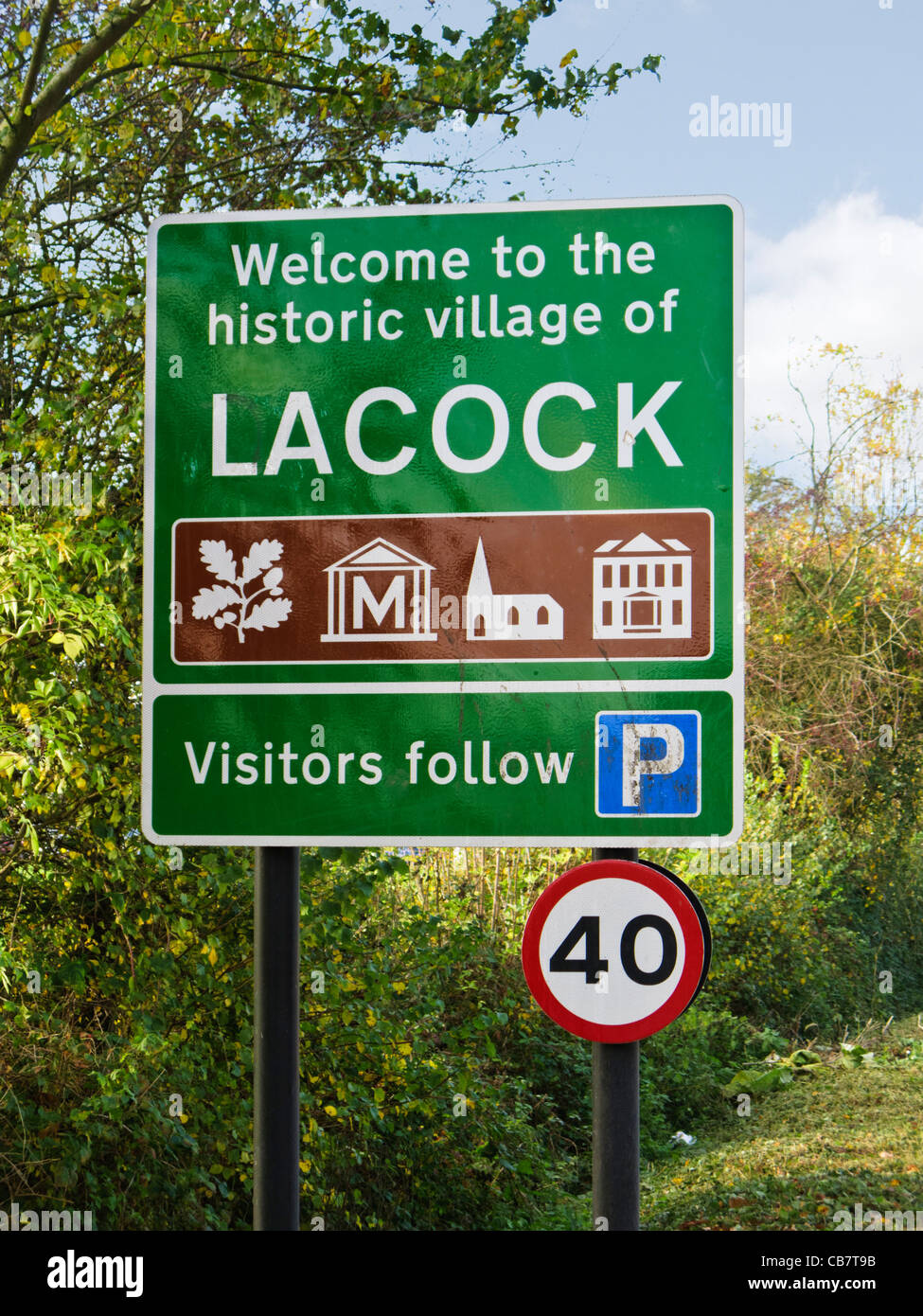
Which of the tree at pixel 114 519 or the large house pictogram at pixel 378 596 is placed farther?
the tree at pixel 114 519

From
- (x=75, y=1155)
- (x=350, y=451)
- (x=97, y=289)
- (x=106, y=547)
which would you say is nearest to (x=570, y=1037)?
(x=75, y=1155)

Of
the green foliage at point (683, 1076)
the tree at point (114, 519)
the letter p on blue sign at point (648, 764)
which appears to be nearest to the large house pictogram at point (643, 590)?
the letter p on blue sign at point (648, 764)

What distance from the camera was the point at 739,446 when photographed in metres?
2.54

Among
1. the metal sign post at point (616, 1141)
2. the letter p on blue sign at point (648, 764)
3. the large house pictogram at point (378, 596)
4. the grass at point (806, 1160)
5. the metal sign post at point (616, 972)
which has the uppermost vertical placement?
the large house pictogram at point (378, 596)

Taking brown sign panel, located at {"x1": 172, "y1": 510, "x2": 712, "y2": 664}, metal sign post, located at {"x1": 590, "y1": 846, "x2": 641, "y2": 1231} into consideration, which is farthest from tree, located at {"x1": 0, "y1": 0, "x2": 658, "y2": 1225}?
metal sign post, located at {"x1": 590, "y1": 846, "x2": 641, "y2": 1231}

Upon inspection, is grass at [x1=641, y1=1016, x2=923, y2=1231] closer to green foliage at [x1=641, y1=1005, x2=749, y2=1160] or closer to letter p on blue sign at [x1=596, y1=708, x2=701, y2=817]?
green foliage at [x1=641, y1=1005, x2=749, y2=1160]

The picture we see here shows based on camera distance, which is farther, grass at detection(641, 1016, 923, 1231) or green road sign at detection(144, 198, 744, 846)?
grass at detection(641, 1016, 923, 1231)

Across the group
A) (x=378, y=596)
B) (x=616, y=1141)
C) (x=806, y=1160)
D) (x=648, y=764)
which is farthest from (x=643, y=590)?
(x=806, y=1160)

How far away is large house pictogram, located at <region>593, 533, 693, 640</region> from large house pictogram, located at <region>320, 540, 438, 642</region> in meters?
0.38

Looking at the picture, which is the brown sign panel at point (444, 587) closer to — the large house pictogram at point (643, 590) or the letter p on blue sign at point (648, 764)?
the large house pictogram at point (643, 590)

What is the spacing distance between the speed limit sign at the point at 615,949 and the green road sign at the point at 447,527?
4.1 inches

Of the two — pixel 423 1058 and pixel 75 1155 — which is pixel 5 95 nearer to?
pixel 75 1155

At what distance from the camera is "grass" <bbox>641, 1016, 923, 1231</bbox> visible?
6.25 m

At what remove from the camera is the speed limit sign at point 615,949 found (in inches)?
96.7
